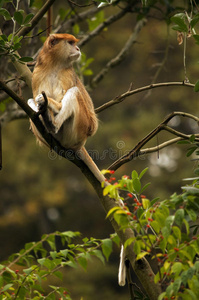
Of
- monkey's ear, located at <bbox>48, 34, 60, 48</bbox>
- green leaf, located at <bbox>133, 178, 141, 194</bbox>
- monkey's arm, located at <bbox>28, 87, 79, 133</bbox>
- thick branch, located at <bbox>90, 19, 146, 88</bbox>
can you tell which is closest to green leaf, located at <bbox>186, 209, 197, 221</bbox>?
green leaf, located at <bbox>133, 178, 141, 194</bbox>

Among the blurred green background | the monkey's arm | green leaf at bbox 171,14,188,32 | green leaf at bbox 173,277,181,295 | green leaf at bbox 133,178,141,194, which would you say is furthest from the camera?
the blurred green background

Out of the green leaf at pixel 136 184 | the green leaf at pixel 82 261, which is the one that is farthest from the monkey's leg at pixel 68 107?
the green leaf at pixel 136 184

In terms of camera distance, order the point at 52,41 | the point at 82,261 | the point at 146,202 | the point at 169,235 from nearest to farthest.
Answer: the point at 169,235
the point at 146,202
the point at 82,261
the point at 52,41

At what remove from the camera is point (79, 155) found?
11.5ft

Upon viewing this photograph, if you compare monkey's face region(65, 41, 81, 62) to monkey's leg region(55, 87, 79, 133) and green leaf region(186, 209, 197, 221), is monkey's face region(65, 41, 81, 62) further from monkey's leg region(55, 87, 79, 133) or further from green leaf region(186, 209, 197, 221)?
green leaf region(186, 209, 197, 221)

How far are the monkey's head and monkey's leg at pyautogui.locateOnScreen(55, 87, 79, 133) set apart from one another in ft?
1.12

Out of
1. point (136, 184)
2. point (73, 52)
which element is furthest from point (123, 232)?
point (73, 52)

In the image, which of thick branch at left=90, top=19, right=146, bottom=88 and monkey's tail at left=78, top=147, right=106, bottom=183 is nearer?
monkey's tail at left=78, top=147, right=106, bottom=183

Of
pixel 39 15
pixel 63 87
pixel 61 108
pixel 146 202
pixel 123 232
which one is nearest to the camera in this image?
pixel 146 202

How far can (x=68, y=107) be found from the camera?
3643mm

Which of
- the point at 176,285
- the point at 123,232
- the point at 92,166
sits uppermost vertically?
the point at 176,285

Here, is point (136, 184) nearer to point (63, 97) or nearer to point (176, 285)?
point (176, 285)

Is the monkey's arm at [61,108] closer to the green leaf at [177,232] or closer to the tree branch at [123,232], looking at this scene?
the tree branch at [123,232]

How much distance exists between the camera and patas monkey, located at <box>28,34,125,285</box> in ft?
11.8
